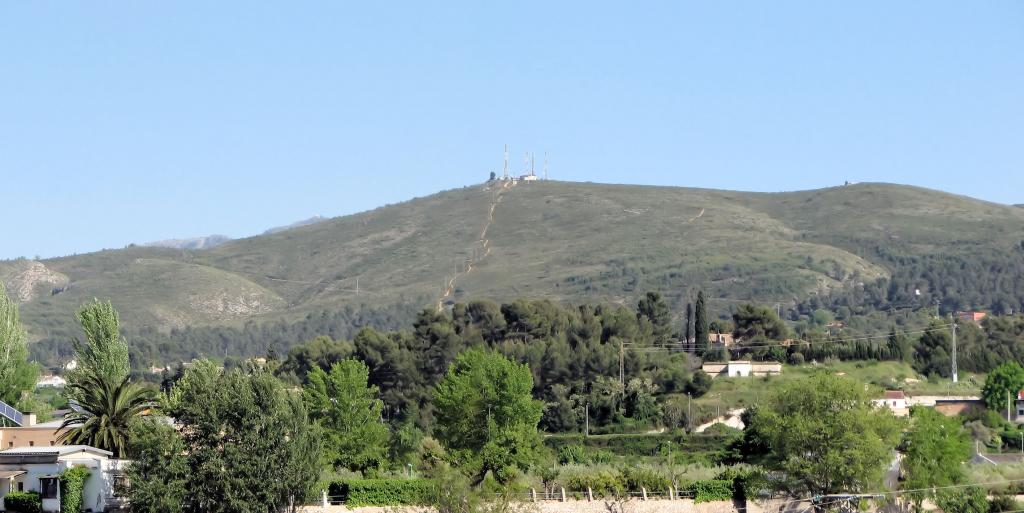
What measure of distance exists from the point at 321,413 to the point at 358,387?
1.84 meters

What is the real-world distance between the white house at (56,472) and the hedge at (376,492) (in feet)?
23.2

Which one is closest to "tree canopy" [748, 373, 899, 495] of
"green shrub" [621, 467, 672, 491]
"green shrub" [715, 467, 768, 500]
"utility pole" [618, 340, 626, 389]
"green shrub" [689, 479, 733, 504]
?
"green shrub" [715, 467, 768, 500]

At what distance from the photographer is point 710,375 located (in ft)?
345

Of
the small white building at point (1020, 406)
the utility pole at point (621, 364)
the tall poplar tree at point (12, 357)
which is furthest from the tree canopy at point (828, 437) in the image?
the utility pole at point (621, 364)

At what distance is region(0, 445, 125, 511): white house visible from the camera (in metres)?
49.9

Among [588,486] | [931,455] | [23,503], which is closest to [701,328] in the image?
[931,455]

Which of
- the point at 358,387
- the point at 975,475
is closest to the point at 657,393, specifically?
the point at 358,387

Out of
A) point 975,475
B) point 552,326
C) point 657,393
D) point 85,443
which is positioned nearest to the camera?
point 85,443

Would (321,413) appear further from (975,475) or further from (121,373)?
(975,475)

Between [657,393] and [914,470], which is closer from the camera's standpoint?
[914,470]

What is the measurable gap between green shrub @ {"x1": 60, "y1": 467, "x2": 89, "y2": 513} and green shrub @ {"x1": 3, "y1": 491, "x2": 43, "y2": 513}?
0.79 meters

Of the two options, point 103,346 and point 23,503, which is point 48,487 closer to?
point 23,503

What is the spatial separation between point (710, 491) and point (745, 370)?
2000 inches

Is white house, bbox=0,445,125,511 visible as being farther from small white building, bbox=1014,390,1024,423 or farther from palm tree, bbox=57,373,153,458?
small white building, bbox=1014,390,1024,423
